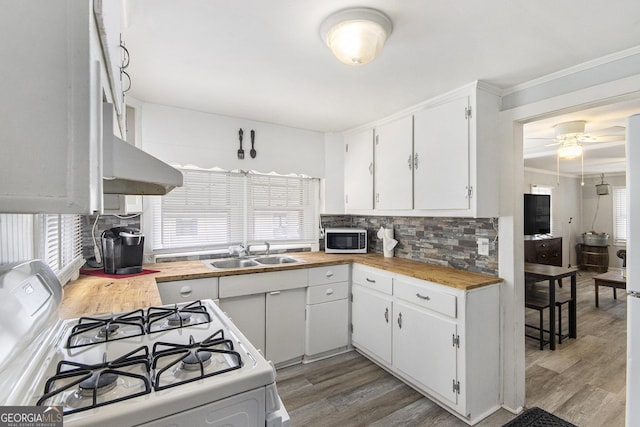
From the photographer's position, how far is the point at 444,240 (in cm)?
269

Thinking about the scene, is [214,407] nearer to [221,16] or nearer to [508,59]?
[221,16]

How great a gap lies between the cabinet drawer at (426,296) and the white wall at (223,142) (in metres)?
1.59

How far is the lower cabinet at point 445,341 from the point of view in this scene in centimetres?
203

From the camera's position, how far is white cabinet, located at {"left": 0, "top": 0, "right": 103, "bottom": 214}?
44 cm

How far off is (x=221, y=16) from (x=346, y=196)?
230 cm

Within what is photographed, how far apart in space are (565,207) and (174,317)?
26.9 feet

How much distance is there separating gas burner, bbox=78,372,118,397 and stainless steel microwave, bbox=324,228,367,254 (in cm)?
256

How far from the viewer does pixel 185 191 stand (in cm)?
290

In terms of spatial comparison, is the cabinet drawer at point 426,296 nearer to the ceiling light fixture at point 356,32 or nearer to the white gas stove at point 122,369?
the white gas stove at point 122,369

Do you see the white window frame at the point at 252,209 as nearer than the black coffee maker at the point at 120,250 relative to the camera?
No

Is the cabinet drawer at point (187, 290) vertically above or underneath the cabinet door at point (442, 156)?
underneath

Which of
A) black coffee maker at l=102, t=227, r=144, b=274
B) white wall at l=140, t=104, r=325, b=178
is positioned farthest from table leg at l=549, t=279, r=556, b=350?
black coffee maker at l=102, t=227, r=144, b=274

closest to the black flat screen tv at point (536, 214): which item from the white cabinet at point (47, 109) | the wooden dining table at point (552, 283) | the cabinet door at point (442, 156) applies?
the wooden dining table at point (552, 283)

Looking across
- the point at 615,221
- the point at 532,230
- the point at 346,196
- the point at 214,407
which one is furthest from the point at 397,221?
the point at 615,221
